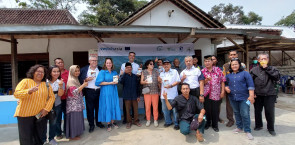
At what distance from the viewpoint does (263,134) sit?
3.31m

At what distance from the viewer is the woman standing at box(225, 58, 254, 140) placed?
309 centimetres

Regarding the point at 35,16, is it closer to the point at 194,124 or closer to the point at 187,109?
the point at 187,109

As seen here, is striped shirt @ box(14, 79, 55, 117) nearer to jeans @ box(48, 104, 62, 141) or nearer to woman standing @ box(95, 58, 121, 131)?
jeans @ box(48, 104, 62, 141)

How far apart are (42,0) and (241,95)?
2618 centimetres

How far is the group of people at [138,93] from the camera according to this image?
257 cm

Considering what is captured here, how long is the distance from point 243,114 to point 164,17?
664 centimetres

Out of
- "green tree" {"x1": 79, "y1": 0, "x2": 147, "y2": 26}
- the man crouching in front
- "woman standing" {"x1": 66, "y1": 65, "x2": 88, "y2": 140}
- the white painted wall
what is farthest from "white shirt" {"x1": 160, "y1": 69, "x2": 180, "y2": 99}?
"green tree" {"x1": 79, "y1": 0, "x2": 147, "y2": 26}

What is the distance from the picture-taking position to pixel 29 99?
8.04ft

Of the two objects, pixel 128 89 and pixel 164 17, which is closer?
pixel 128 89

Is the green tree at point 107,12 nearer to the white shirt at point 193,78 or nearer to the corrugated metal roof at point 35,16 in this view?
the corrugated metal roof at point 35,16

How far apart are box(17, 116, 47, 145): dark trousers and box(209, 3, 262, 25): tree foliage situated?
3643 cm

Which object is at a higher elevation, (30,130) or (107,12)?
(107,12)

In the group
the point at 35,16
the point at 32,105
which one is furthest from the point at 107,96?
the point at 35,16

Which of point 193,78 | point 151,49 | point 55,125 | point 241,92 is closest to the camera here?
point 55,125
